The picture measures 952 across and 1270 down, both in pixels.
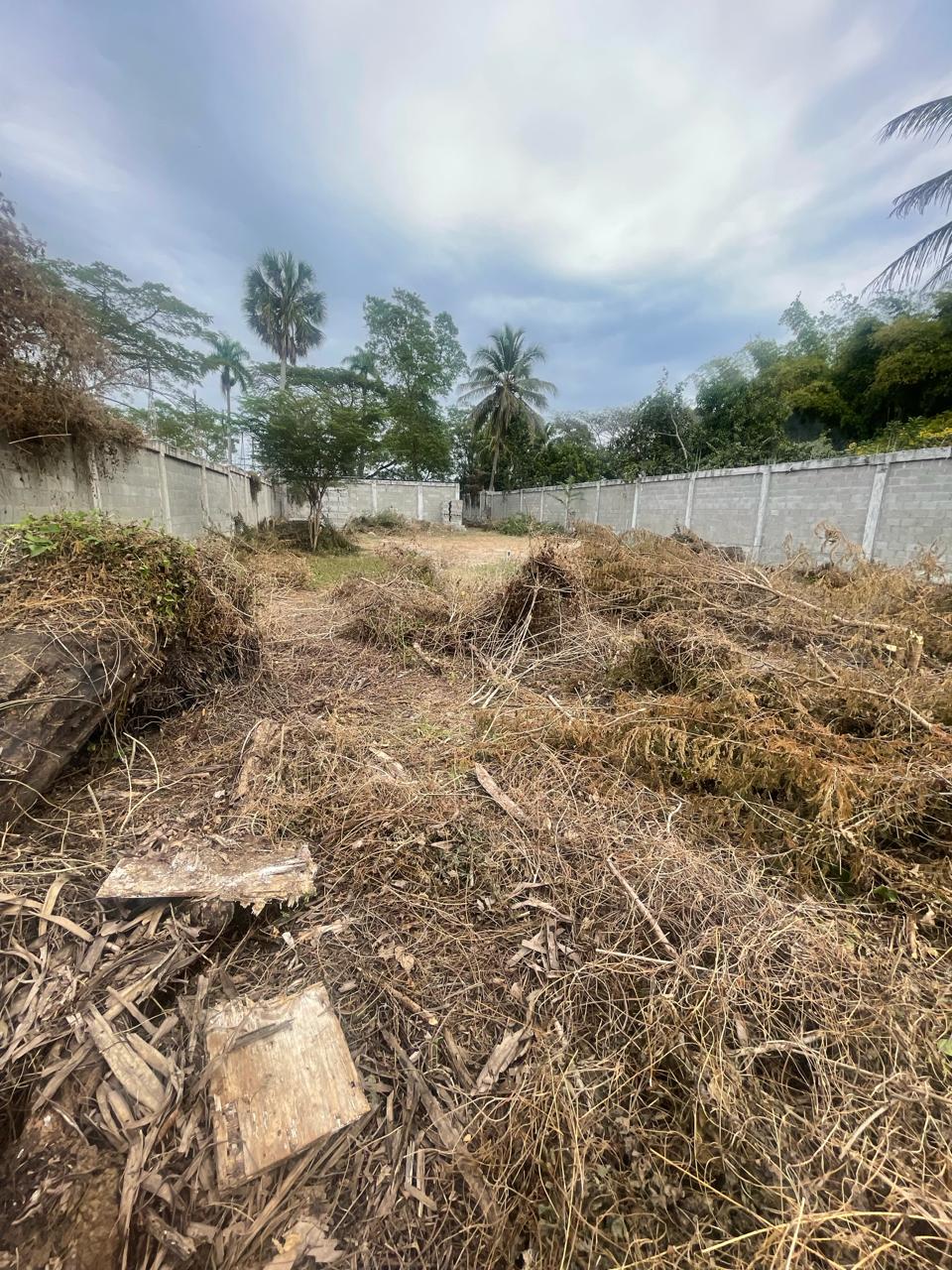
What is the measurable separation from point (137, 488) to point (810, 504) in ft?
34.0

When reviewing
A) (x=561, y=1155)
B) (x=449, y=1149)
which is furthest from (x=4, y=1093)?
(x=561, y=1155)

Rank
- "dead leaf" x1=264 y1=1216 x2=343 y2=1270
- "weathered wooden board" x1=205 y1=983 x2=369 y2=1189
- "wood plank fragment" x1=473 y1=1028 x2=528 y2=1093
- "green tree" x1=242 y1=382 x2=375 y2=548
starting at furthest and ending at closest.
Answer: "green tree" x1=242 y1=382 x2=375 y2=548
"wood plank fragment" x1=473 y1=1028 x2=528 y2=1093
"weathered wooden board" x1=205 y1=983 x2=369 y2=1189
"dead leaf" x1=264 y1=1216 x2=343 y2=1270

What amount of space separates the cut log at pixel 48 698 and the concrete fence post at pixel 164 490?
5.75 metres

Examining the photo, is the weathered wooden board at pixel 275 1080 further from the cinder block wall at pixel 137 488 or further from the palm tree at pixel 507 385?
the palm tree at pixel 507 385

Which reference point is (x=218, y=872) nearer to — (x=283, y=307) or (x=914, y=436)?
(x=914, y=436)

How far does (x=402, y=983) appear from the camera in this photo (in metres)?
1.42

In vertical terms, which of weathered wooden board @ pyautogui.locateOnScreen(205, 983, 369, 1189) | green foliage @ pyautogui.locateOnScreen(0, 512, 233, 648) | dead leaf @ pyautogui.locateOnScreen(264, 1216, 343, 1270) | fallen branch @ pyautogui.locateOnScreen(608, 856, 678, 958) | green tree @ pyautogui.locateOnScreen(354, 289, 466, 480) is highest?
green tree @ pyautogui.locateOnScreen(354, 289, 466, 480)

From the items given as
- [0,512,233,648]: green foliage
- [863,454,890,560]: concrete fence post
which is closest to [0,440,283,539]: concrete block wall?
[0,512,233,648]: green foliage

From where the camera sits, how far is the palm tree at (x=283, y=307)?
86.3ft

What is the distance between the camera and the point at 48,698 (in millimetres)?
1888

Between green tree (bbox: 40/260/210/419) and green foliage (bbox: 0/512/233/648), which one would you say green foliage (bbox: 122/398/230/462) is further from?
green foliage (bbox: 0/512/233/648)

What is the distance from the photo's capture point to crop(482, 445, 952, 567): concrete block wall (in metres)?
6.60

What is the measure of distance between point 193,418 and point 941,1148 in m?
24.5

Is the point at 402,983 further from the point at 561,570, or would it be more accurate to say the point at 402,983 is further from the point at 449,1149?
the point at 561,570
